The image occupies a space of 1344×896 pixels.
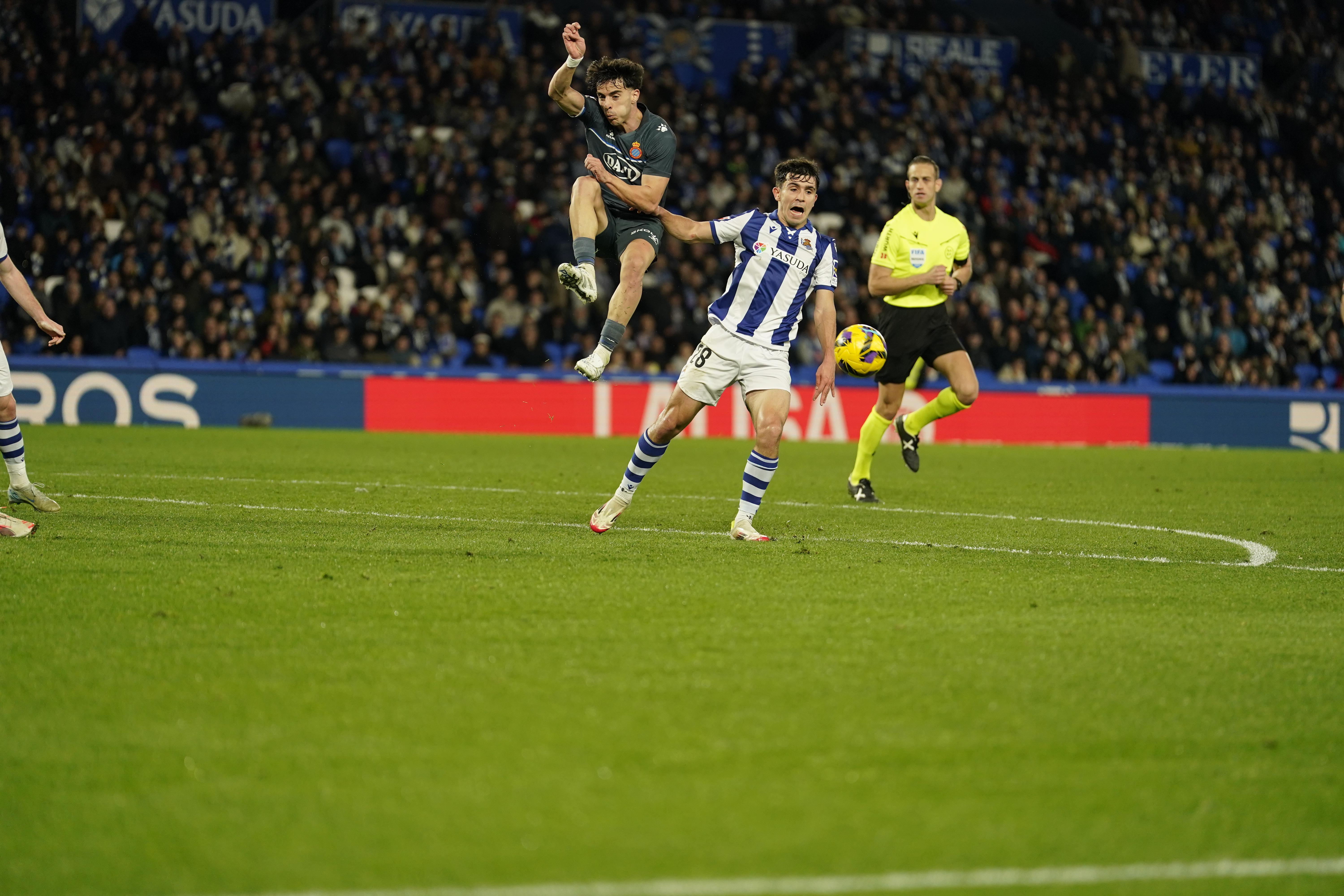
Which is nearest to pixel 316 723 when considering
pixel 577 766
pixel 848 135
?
pixel 577 766

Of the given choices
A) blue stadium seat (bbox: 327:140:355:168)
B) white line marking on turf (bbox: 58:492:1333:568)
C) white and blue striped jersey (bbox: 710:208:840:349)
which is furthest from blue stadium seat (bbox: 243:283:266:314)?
white and blue striped jersey (bbox: 710:208:840:349)

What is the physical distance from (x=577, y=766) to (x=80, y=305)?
691 inches

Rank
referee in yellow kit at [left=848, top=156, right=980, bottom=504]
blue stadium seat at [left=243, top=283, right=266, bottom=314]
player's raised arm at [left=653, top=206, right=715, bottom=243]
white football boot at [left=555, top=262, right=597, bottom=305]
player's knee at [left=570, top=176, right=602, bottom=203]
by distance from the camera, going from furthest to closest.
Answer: blue stadium seat at [left=243, top=283, right=266, bottom=314]
referee in yellow kit at [left=848, top=156, right=980, bottom=504]
player's knee at [left=570, top=176, right=602, bottom=203]
white football boot at [left=555, top=262, right=597, bottom=305]
player's raised arm at [left=653, top=206, right=715, bottom=243]

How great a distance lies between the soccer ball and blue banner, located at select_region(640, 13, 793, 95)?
57.1 feet

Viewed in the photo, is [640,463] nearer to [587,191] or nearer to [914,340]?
[587,191]

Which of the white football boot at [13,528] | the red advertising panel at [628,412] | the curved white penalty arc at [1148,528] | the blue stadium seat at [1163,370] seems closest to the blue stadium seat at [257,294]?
the red advertising panel at [628,412]

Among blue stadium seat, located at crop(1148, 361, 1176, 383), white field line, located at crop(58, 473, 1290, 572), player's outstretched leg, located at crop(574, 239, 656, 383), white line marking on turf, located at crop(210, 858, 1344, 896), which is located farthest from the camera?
blue stadium seat, located at crop(1148, 361, 1176, 383)

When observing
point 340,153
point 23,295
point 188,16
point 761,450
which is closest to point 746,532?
point 761,450

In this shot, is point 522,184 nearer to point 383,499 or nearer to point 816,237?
point 383,499

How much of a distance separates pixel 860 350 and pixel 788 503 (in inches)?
52.6

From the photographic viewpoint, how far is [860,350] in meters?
11.2

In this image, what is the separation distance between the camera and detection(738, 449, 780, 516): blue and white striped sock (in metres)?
8.28

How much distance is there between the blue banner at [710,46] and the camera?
28375 millimetres

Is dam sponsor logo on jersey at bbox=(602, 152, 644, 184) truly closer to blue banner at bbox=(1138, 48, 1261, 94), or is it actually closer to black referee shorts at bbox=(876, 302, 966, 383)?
black referee shorts at bbox=(876, 302, 966, 383)
